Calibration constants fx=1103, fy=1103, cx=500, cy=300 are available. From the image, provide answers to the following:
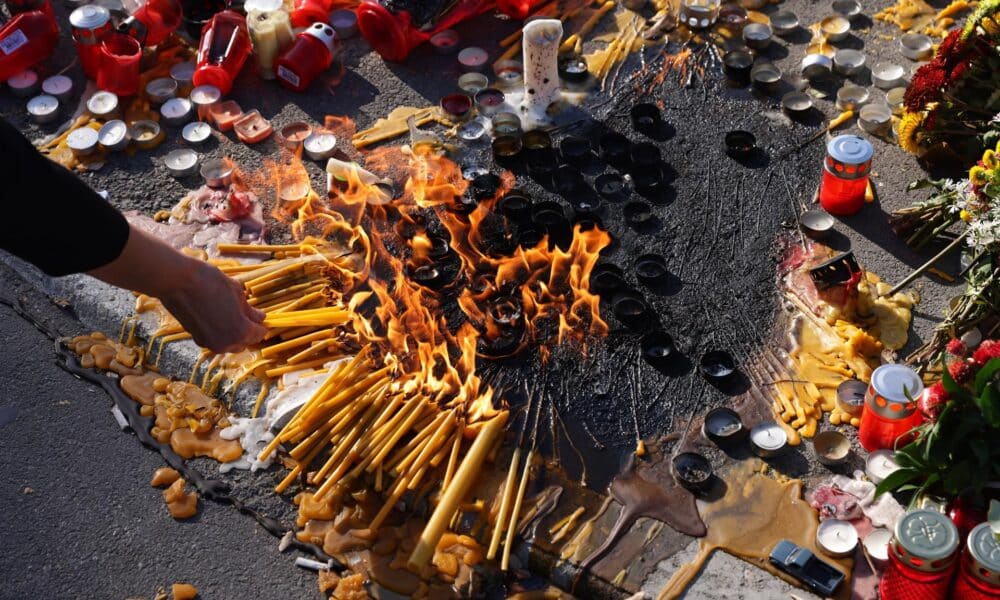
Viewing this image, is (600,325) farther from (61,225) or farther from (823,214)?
(61,225)

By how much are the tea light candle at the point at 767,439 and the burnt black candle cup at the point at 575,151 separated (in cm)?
232

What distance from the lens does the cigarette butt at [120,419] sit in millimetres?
5969

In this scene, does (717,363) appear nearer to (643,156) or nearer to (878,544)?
(878,544)

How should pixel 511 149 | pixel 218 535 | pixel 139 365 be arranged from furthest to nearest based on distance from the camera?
pixel 511 149 < pixel 139 365 < pixel 218 535

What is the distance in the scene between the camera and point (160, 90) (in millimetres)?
7992

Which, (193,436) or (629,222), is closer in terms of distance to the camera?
(193,436)

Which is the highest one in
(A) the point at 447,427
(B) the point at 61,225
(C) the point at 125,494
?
(B) the point at 61,225

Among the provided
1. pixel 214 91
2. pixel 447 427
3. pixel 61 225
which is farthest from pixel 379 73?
pixel 61 225

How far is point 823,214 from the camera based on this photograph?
664 cm

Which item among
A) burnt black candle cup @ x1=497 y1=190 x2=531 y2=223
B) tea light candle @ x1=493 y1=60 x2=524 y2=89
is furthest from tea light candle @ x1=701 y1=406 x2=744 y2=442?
tea light candle @ x1=493 y1=60 x2=524 y2=89

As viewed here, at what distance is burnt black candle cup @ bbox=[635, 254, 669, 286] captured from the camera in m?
6.34

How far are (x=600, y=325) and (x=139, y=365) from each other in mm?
2617

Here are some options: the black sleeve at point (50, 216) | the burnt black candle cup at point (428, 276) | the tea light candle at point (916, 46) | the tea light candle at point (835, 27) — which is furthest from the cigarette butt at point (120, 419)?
the tea light candle at point (916, 46)

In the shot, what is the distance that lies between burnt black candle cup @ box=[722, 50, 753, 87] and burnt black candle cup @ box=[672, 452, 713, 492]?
3258mm
